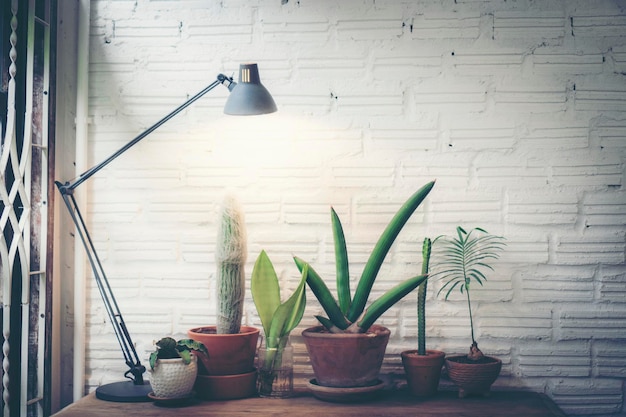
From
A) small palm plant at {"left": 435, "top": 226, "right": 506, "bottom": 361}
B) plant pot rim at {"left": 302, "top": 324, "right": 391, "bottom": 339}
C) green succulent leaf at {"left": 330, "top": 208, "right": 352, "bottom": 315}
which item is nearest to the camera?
plant pot rim at {"left": 302, "top": 324, "right": 391, "bottom": 339}

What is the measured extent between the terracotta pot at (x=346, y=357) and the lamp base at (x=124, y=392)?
56 cm

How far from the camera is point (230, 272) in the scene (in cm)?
211

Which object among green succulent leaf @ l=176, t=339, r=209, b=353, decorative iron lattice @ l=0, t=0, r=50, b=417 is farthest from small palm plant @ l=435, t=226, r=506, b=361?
decorative iron lattice @ l=0, t=0, r=50, b=417

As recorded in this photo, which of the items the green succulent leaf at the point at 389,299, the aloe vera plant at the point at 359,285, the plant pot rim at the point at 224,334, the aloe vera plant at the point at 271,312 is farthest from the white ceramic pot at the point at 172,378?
the green succulent leaf at the point at 389,299

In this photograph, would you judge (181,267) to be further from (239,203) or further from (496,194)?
(496,194)

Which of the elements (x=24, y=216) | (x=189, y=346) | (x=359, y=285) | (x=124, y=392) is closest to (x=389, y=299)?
(x=359, y=285)

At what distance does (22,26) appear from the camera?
2188 millimetres

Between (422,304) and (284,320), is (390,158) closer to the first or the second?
(422,304)

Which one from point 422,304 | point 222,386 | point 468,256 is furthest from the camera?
point 468,256

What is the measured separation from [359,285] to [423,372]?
13.6 inches

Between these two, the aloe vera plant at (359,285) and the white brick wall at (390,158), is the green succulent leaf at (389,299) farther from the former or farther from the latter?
the white brick wall at (390,158)

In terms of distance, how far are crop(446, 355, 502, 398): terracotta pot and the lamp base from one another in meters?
0.98

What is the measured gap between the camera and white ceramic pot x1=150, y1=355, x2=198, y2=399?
6.51ft

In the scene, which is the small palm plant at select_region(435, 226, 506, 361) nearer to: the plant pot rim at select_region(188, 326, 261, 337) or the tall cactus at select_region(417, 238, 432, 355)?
the tall cactus at select_region(417, 238, 432, 355)
